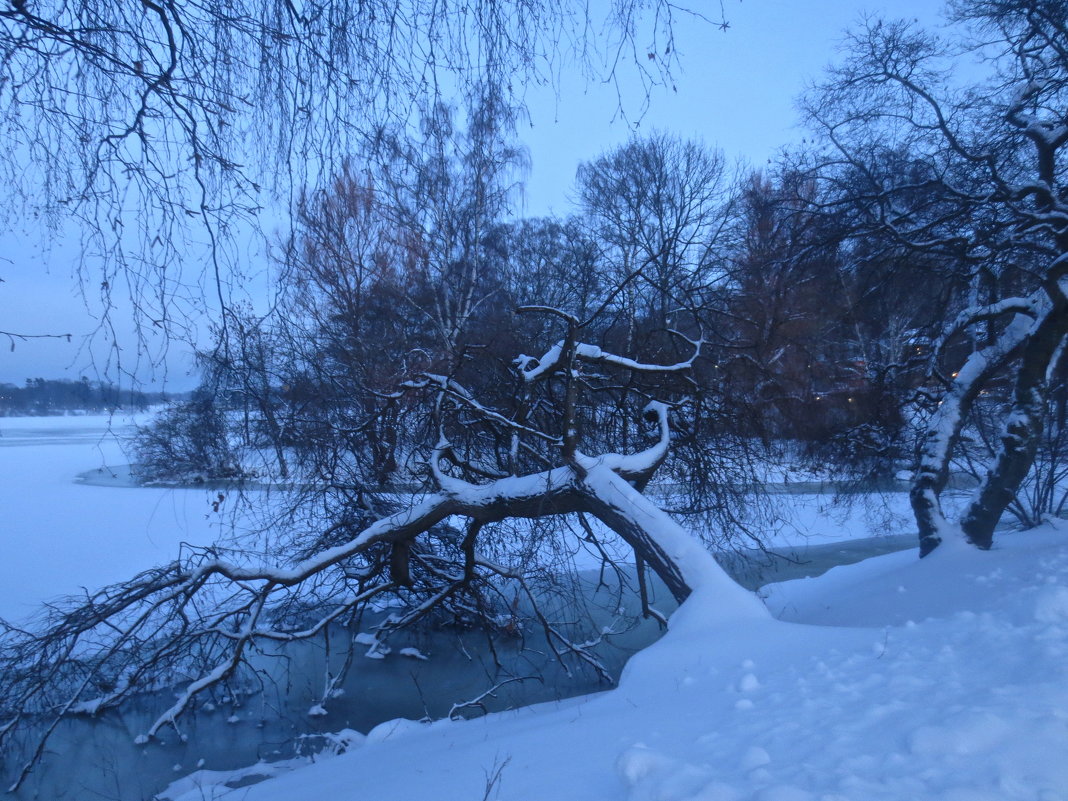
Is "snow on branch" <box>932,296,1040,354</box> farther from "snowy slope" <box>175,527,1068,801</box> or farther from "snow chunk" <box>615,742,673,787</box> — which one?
"snow chunk" <box>615,742,673,787</box>

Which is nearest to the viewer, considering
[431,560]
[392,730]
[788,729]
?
[788,729]

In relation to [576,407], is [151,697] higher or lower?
lower

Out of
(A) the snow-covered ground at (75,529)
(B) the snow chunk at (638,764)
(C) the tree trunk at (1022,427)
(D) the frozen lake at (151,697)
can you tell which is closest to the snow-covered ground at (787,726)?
(B) the snow chunk at (638,764)

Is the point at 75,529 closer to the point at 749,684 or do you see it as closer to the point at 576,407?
the point at 576,407

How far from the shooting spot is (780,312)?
9.63m

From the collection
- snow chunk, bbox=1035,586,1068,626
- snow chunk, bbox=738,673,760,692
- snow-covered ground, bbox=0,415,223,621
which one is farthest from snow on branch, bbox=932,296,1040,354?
snow-covered ground, bbox=0,415,223,621

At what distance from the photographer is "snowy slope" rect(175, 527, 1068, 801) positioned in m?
1.81

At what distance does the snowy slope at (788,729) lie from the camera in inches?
71.4

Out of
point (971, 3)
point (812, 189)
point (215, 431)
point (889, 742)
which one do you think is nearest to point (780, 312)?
point (812, 189)

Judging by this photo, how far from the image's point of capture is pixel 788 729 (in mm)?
2213

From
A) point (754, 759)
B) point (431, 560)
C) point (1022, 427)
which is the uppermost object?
point (1022, 427)

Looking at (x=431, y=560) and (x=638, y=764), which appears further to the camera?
(x=431, y=560)

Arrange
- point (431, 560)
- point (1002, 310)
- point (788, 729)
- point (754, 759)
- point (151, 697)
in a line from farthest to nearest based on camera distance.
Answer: point (431, 560) < point (151, 697) < point (1002, 310) < point (788, 729) < point (754, 759)

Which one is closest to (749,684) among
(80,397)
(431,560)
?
(80,397)
